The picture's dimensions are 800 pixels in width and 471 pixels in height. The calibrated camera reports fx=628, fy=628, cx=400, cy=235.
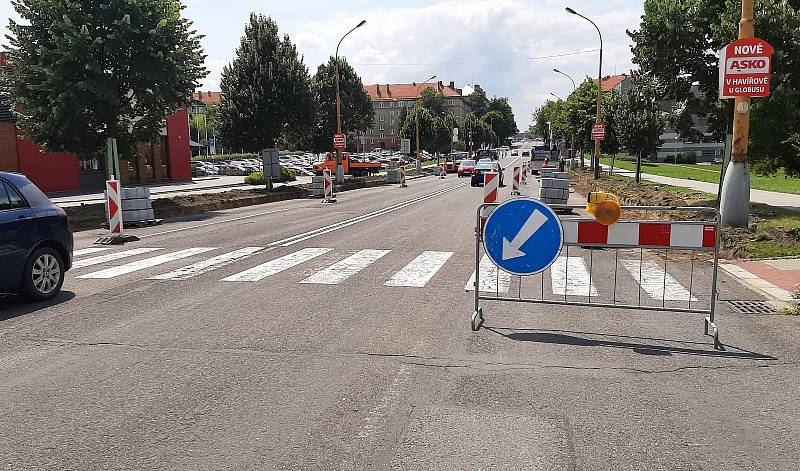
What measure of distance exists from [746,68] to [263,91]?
2461cm

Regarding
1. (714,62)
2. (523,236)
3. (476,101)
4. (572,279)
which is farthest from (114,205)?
(476,101)

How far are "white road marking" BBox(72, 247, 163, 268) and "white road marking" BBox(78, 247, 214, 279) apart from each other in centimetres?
66

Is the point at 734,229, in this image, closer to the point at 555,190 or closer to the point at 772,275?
the point at 772,275

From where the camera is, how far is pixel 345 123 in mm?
85500

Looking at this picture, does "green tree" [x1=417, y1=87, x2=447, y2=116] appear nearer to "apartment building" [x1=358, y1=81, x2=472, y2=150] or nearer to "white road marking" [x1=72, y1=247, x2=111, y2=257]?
"apartment building" [x1=358, y1=81, x2=472, y2=150]

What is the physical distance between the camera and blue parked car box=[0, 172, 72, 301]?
7172 millimetres

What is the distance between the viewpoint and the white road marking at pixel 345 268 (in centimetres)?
885

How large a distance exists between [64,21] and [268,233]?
10.1 metres

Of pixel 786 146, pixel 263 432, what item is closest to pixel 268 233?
pixel 263 432

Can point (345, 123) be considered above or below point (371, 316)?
above

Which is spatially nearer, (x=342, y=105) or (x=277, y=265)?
(x=277, y=265)

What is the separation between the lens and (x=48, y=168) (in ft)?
106

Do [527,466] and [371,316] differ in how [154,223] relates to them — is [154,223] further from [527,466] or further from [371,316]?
[527,466]

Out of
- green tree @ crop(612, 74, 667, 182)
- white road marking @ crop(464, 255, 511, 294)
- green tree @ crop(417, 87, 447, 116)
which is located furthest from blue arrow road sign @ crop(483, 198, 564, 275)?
green tree @ crop(417, 87, 447, 116)
